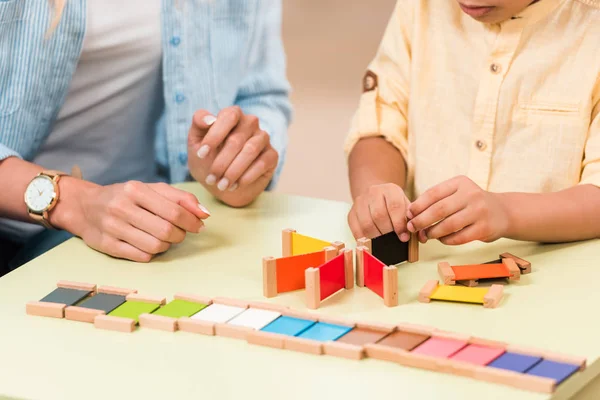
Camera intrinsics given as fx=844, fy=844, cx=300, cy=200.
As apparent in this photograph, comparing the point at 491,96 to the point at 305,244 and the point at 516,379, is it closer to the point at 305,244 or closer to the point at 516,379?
the point at 305,244

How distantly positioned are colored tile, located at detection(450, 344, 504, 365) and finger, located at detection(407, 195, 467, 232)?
26 cm

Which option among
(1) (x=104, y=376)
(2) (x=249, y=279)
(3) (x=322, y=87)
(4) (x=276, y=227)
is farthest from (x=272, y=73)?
(3) (x=322, y=87)

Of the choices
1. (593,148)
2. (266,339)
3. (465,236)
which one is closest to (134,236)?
(266,339)

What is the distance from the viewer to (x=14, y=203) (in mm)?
1246

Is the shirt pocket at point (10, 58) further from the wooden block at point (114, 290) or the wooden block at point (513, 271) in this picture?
the wooden block at point (513, 271)

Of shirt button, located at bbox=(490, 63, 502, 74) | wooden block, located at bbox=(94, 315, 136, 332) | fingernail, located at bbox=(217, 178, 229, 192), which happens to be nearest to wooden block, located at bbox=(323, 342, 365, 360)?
wooden block, located at bbox=(94, 315, 136, 332)

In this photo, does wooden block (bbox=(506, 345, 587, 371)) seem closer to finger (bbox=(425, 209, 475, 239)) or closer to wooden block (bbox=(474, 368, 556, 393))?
wooden block (bbox=(474, 368, 556, 393))

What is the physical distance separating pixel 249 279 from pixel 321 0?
9.41ft

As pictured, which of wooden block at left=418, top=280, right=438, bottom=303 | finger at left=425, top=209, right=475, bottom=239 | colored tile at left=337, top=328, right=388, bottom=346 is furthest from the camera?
finger at left=425, top=209, right=475, bottom=239

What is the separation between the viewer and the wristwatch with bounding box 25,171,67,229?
1.20 metres

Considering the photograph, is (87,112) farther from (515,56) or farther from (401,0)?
(515,56)

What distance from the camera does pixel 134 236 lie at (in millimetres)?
1108

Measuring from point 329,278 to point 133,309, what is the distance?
0.22 metres

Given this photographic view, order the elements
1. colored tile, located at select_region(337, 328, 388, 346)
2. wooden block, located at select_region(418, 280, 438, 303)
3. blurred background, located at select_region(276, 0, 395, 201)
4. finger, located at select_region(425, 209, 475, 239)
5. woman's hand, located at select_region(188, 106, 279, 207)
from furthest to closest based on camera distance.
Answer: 1. blurred background, located at select_region(276, 0, 395, 201)
2. woman's hand, located at select_region(188, 106, 279, 207)
3. finger, located at select_region(425, 209, 475, 239)
4. wooden block, located at select_region(418, 280, 438, 303)
5. colored tile, located at select_region(337, 328, 388, 346)
